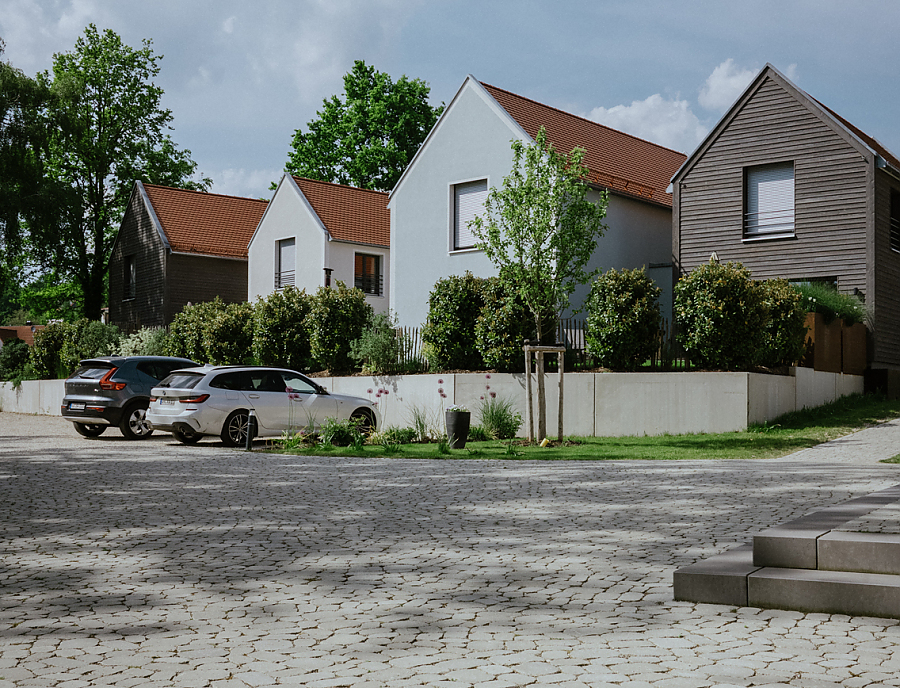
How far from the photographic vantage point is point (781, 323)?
18672mm

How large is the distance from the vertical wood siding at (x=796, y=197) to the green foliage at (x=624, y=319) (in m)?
6.54

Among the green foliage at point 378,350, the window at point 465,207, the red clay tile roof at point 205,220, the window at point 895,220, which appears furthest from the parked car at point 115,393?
the red clay tile roof at point 205,220

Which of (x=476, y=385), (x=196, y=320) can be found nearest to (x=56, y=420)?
(x=196, y=320)

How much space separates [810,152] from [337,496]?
18426 mm

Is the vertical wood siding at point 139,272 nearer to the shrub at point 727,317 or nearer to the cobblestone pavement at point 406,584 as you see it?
the shrub at point 727,317

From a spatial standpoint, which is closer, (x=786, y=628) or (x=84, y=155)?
(x=786, y=628)

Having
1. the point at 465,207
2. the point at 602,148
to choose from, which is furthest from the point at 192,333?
the point at 602,148

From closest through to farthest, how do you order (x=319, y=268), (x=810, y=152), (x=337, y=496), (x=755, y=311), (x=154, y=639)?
(x=154, y=639)
(x=337, y=496)
(x=755, y=311)
(x=810, y=152)
(x=319, y=268)

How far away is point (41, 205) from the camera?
39375 millimetres

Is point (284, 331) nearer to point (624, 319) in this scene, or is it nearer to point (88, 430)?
point (88, 430)

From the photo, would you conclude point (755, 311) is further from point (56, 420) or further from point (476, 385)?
point (56, 420)

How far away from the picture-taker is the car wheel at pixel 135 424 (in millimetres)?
19750

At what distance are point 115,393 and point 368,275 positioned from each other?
1776cm

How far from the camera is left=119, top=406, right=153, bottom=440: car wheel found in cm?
1975
